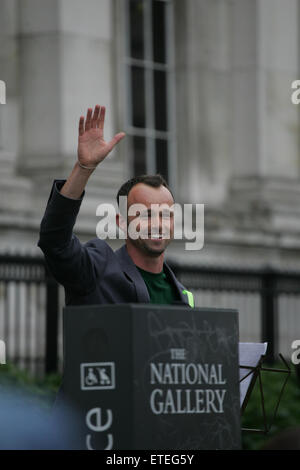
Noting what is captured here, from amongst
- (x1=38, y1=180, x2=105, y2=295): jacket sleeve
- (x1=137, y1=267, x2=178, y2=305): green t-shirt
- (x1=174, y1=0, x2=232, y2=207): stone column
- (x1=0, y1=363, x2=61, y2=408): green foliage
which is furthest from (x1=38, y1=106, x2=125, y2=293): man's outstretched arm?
(x1=174, y1=0, x2=232, y2=207): stone column

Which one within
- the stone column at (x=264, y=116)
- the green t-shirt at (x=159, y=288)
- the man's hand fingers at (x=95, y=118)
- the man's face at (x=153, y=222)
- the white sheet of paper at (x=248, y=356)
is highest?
the stone column at (x=264, y=116)

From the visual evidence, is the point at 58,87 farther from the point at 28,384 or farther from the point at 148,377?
the point at 148,377

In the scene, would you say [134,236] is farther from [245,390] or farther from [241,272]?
[241,272]

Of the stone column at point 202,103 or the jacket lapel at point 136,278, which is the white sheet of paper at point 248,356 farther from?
the stone column at point 202,103

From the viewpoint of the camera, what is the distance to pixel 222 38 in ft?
60.7

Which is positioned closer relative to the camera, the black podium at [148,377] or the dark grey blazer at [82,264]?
the black podium at [148,377]

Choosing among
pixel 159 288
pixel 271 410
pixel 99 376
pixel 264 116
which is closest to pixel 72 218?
pixel 159 288

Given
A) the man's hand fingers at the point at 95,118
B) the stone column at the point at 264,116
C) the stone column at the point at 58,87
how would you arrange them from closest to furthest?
the man's hand fingers at the point at 95,118, the stone column at the point at 58,87, the stone column at the point at 264,116

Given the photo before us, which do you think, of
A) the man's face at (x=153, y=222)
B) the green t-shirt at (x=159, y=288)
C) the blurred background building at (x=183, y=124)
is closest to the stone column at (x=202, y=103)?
the blurred background building at (x=183, y=124)

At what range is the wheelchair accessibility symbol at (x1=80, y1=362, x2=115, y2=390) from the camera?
4.23 meters

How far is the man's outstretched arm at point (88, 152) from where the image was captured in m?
4.89

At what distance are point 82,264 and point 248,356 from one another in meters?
0.77

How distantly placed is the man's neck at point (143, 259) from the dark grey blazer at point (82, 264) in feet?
0.08

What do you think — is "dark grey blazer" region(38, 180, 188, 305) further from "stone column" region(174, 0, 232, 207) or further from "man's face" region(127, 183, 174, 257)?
"stone column" region(174, 0, 232, 207)
